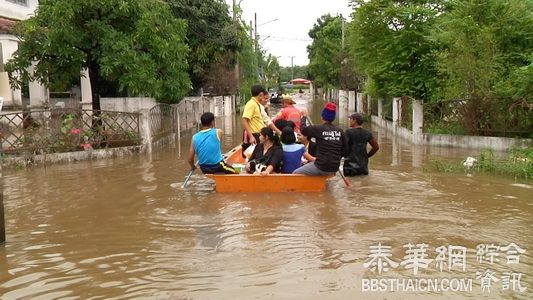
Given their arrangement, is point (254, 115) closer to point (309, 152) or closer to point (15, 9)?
point (309, 152)

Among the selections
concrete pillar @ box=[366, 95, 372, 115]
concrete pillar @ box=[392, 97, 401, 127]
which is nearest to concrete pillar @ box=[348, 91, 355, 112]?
concrete pillar @ box=[366, 95, 372, 115]

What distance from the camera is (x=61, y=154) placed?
42.1 feet

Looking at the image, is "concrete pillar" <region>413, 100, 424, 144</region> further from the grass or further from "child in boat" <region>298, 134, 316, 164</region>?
"child in boat" <region>298, 134, 316, 164</region>

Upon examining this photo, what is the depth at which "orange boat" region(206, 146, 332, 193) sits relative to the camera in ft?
28.0

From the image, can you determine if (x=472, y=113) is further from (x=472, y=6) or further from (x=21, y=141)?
(x=21, y=141)

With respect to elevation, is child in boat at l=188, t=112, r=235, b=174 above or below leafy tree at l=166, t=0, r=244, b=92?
below

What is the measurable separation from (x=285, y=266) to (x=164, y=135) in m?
13.0

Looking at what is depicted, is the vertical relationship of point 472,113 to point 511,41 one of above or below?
below

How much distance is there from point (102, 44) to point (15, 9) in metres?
8.76

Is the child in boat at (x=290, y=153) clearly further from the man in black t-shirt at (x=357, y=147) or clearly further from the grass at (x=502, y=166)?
the grass at (x=502, y=166)

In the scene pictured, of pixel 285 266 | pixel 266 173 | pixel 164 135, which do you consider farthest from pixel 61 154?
pixel 285 266

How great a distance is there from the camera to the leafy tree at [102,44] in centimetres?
1295

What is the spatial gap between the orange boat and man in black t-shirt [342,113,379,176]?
1.27 metres

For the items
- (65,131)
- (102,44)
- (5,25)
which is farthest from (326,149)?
(5,25)
